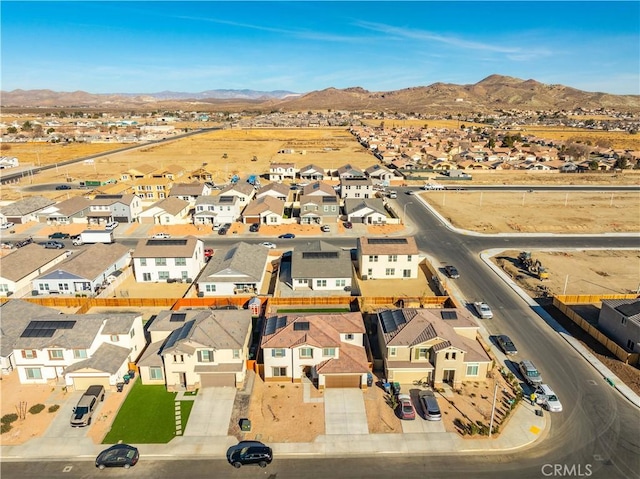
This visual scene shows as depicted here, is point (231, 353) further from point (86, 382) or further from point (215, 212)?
point (215, 212)

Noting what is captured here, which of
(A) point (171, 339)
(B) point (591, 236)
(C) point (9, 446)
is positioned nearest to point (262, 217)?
(A) point (171, 339)

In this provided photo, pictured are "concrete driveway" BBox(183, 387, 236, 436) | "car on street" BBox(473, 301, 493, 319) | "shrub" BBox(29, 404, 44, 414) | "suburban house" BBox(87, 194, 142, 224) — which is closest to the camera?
"concrete driveway" BBox(183, 387, 236, 436)

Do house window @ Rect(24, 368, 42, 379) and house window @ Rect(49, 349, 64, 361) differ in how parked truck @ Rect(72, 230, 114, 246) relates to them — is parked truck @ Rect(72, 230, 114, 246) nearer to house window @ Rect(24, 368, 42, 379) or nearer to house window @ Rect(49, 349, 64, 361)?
house window @ Rect(24, 368, 42, 379)

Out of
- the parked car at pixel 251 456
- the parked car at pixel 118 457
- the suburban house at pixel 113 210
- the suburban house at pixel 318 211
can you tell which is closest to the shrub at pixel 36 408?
the parked car at pixel 118 457

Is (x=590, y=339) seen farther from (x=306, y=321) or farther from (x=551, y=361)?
(x=306, y=321)

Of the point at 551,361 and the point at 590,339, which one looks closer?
the point at 551,361

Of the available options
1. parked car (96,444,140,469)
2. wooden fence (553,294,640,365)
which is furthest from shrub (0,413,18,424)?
wooden fence (553,294,640,365)

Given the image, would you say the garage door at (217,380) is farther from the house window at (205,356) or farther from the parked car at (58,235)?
the parked car at (58,235)
